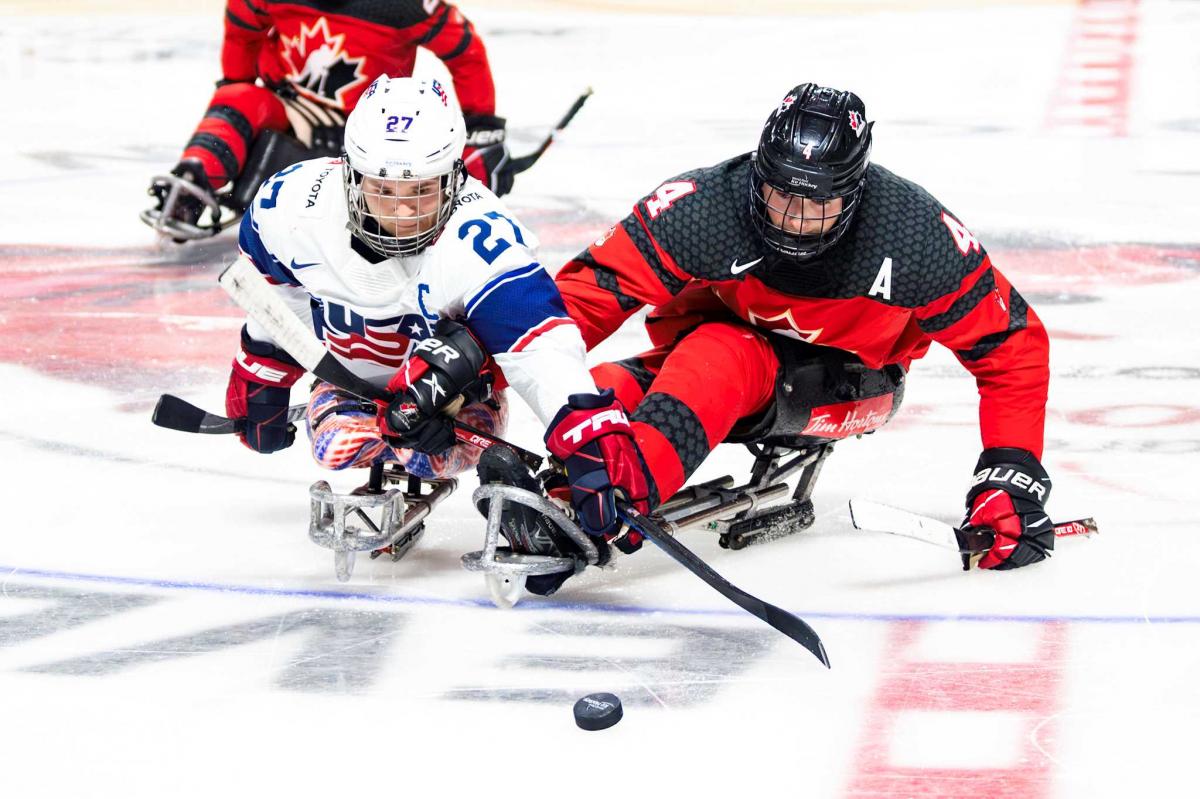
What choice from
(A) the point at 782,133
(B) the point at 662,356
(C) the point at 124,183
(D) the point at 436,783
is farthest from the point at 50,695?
(C) the point at 124,183

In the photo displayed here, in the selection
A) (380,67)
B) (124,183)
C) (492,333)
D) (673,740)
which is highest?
(492,333)

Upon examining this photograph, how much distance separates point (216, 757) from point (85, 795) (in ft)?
0.74

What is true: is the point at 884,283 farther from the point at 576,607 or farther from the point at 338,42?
the point at 338,42

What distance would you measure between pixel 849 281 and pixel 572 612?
94 cm

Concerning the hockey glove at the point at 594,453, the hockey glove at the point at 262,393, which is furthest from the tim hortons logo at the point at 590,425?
the hockey glove at the point at 262,393

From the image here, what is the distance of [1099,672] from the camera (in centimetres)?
321

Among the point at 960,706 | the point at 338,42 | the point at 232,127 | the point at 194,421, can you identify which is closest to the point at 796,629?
the point at 960,706

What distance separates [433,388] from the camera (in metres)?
3.31

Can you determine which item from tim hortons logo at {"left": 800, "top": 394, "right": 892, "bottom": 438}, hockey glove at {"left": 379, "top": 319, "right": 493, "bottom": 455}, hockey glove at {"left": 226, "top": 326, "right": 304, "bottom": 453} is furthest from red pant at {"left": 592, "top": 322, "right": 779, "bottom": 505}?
hockey glove at {"left": 226, "top": 326, "right": 304, "bottom": 453}

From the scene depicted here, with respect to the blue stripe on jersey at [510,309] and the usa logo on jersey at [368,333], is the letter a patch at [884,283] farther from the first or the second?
the usa logo on jersey at [368,333]

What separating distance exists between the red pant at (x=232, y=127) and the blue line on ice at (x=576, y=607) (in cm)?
335

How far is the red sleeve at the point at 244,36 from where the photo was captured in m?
6.73

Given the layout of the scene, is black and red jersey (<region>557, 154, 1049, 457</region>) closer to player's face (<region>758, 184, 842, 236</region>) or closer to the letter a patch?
the letter a patch

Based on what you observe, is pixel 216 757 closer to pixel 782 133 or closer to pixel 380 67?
pixel 782 133
